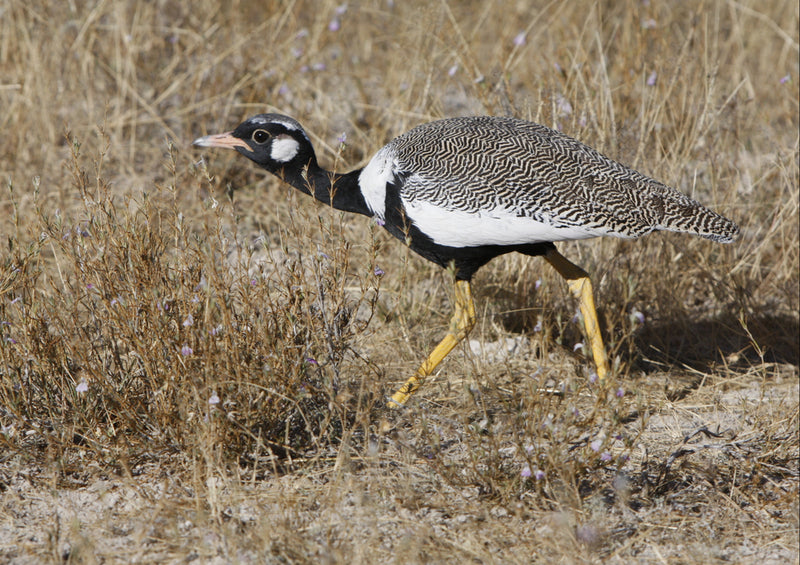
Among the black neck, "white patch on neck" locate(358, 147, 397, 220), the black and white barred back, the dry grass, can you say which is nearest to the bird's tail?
the black and white barred back

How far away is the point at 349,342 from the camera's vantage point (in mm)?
3693

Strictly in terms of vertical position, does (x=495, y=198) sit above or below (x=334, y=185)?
above

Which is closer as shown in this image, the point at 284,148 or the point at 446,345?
the point at 446,345

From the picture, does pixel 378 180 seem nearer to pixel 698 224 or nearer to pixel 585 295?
pixel 585 295

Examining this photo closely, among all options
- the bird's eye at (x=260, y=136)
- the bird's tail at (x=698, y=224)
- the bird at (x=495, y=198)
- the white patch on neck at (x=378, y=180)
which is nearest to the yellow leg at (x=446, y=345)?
the bird at (x=495, y=198)

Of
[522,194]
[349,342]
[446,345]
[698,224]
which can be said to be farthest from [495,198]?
[349,342]

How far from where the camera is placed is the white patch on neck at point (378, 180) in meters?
3.43

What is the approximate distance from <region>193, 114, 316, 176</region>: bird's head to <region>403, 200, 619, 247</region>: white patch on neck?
2.04ft

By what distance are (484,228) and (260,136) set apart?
1093mm

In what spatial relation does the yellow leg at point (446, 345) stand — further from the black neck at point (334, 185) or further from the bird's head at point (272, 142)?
the bird's head at point (272, 142)

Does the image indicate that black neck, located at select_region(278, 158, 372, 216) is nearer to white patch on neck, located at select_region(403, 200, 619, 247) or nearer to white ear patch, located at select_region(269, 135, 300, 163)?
white ear patch, located at select_region(269, 135, 300, 163)

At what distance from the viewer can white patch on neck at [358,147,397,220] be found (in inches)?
135

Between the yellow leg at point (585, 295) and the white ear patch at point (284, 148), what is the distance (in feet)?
3.78

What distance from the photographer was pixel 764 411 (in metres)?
3.50
